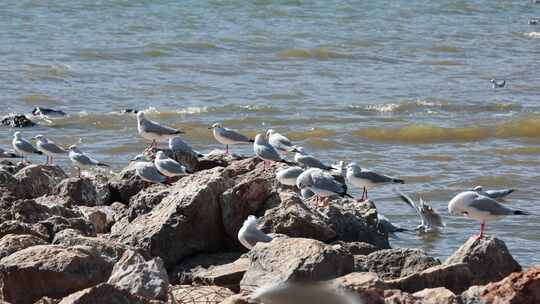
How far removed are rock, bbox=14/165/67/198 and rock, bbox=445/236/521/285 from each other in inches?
150

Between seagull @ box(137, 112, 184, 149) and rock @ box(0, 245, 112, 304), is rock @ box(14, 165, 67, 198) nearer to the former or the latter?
seagull @ box(137, 112, 184, 149)

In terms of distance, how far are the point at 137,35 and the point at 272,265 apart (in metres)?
19.4

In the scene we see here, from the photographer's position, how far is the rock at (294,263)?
19.1 ft

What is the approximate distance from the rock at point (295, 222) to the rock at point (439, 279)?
1258mm

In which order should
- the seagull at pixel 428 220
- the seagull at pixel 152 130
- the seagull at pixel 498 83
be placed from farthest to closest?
the seagull at pixel 498 83 → the seagull at pixel 152 130 → the seagull at pixel 428 220

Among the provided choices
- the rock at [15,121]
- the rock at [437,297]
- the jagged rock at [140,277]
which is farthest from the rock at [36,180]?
the rock at [15,121]

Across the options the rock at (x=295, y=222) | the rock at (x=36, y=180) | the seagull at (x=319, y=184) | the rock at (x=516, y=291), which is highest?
the rock at (x=516, y=291)

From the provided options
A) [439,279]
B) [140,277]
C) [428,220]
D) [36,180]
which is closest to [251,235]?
[439,279]

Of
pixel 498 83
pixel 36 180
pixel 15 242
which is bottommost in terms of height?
pixel 498 83

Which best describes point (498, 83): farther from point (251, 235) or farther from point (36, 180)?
point (251, 235)

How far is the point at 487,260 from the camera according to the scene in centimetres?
672

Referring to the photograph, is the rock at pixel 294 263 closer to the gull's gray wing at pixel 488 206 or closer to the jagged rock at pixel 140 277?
the jagged rock at pixel 140 277

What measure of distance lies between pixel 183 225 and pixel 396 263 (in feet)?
4.59

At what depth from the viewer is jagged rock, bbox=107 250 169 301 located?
5.39 metres
